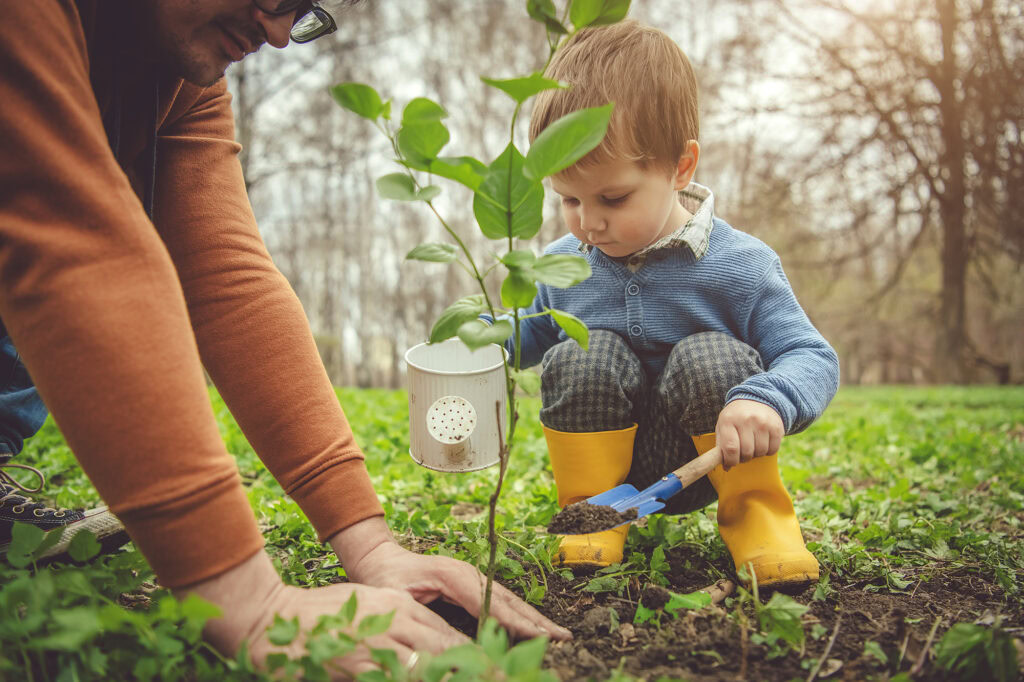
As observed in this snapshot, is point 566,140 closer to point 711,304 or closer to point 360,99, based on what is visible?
point 360,99

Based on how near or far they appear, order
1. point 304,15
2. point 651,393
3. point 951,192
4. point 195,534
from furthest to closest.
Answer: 1. point 951,192
2. point 651,393
3. point 304,15
4. point 195,534

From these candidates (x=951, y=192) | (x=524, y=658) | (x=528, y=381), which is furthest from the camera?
(x=951, y=192)

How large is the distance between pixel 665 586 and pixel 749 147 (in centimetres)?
1338

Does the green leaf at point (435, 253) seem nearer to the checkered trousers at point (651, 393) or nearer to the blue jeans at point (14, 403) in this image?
the checkered trousers at point (651, 393)

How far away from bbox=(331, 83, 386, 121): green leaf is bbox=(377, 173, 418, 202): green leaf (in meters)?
0.09

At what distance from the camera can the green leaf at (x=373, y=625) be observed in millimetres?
968

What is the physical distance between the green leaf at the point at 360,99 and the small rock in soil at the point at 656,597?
1015 millimetres

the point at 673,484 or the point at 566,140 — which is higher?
the point at 566,140

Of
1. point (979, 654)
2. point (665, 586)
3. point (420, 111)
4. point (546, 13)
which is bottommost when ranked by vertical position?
point (665, 586)

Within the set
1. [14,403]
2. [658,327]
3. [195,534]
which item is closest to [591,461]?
[658,327]

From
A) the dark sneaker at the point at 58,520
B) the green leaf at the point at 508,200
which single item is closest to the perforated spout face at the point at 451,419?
the green leaf at the point at 508,200

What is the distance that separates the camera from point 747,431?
1396 millimetres

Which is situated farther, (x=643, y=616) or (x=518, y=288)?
(x=643, y=616)

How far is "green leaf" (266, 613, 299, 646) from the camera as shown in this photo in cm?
94
